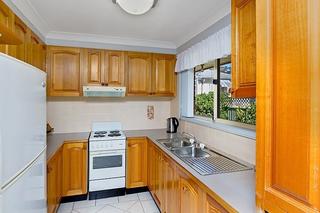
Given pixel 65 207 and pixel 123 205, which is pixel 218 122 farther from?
pixel 65 207

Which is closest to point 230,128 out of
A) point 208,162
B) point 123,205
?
point 208,162

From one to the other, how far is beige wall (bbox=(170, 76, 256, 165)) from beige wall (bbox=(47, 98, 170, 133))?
0.75 metres

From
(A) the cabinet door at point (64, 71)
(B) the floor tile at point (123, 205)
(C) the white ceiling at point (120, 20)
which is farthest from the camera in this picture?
(A) the cabinet door at point (64, 71)

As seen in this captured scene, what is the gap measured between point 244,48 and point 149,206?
2.19 metres

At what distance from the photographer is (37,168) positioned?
122 centimetres

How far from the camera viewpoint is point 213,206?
122 cm

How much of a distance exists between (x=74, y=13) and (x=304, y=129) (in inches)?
91.0

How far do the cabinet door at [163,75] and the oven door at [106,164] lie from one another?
1120 millimetres

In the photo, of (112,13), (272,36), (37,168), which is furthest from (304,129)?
(112,13)

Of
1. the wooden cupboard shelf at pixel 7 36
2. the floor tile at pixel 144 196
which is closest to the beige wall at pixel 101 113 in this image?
the floor tile at pixel 144 196

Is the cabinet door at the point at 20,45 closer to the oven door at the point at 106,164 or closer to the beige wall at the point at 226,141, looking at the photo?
the oven door at the point at 106,164

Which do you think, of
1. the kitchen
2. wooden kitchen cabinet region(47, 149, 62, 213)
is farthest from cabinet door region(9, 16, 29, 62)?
wooden kitchen cabinet region(47, 149, 62, 213)

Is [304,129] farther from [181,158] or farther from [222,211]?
[181,158]

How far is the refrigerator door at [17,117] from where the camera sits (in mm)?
813
